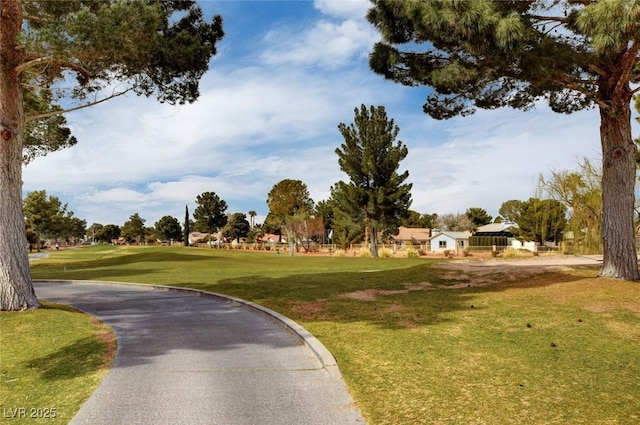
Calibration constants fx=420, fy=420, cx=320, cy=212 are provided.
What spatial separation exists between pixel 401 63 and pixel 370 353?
35.3ft

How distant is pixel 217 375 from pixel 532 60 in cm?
1155

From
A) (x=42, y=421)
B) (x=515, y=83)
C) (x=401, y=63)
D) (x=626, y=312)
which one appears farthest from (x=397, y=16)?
(x=42, y=421)

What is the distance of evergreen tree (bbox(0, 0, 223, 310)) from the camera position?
9422 millimetres

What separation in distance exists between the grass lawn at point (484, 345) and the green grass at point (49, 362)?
3.69m

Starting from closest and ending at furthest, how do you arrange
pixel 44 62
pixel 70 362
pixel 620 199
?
pixel 70 362
pixel 44 62
pixel 620 199

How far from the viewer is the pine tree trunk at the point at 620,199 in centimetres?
1324

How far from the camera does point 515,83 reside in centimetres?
1566

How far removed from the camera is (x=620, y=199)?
1325cm

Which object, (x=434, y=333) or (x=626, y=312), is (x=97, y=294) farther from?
(x=626, y=312)

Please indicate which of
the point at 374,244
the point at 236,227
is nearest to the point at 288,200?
the point at 374,244

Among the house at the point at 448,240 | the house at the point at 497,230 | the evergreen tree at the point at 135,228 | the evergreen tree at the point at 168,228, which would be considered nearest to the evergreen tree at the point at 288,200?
the house at the point at 448,240

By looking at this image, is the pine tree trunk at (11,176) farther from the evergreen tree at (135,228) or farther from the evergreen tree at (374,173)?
the evergreen tree at (135,228)

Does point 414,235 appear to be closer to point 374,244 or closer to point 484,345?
point 374,244

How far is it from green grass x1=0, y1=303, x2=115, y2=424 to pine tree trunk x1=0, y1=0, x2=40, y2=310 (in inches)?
25.6
